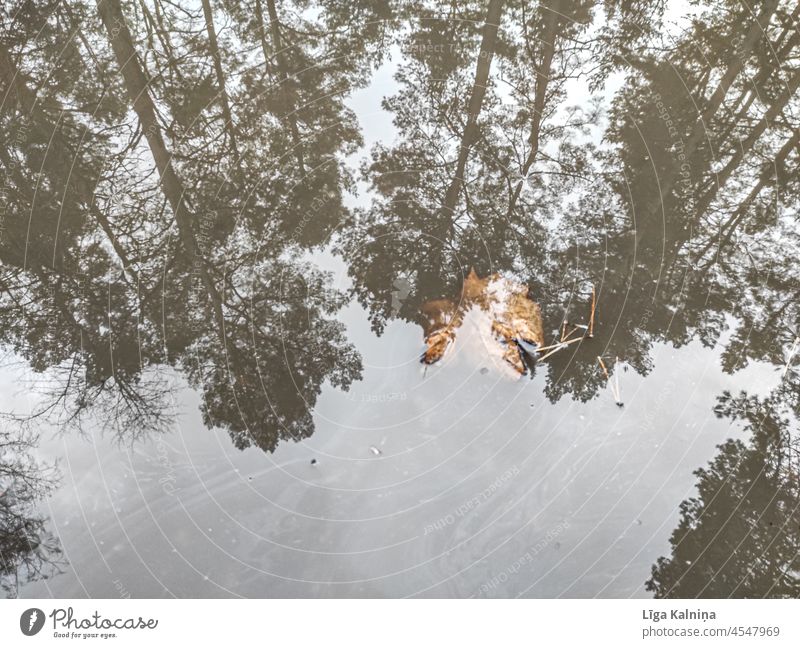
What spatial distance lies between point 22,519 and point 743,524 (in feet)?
15.2

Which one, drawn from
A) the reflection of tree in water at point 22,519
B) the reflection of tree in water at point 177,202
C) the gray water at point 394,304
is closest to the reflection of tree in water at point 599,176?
the gray water at point 394,304

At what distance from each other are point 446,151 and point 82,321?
3.04 metres

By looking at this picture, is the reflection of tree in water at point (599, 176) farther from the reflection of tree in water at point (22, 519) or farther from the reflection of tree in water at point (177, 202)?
the reflection of tree in water at point (22, 519)

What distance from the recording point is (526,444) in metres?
2.96

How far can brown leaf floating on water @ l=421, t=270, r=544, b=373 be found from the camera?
318cm

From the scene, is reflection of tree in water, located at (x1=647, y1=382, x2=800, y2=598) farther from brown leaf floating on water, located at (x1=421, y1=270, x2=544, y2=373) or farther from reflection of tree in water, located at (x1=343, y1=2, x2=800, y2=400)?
brown leaf floating on water, located at (x1=421, y1=270, x2=544, y2=373)

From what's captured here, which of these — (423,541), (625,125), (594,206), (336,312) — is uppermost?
(625,125)

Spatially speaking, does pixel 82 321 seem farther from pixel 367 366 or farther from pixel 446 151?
pixel 446 151

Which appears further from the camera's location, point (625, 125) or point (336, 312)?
point (625, 125)

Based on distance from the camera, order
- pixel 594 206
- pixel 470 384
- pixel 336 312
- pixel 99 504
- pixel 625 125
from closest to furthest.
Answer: pixel 99 504 < pixel 470 384 < pixel 336 312 < pixel 594 206 < pixel 625 125

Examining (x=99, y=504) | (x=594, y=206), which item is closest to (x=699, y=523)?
(x=594, y=206)

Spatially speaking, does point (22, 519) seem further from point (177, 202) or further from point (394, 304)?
point (394, 304)

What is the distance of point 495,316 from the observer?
3.25 metres

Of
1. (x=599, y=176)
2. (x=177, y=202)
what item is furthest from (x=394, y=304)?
(x=599, y=176)
